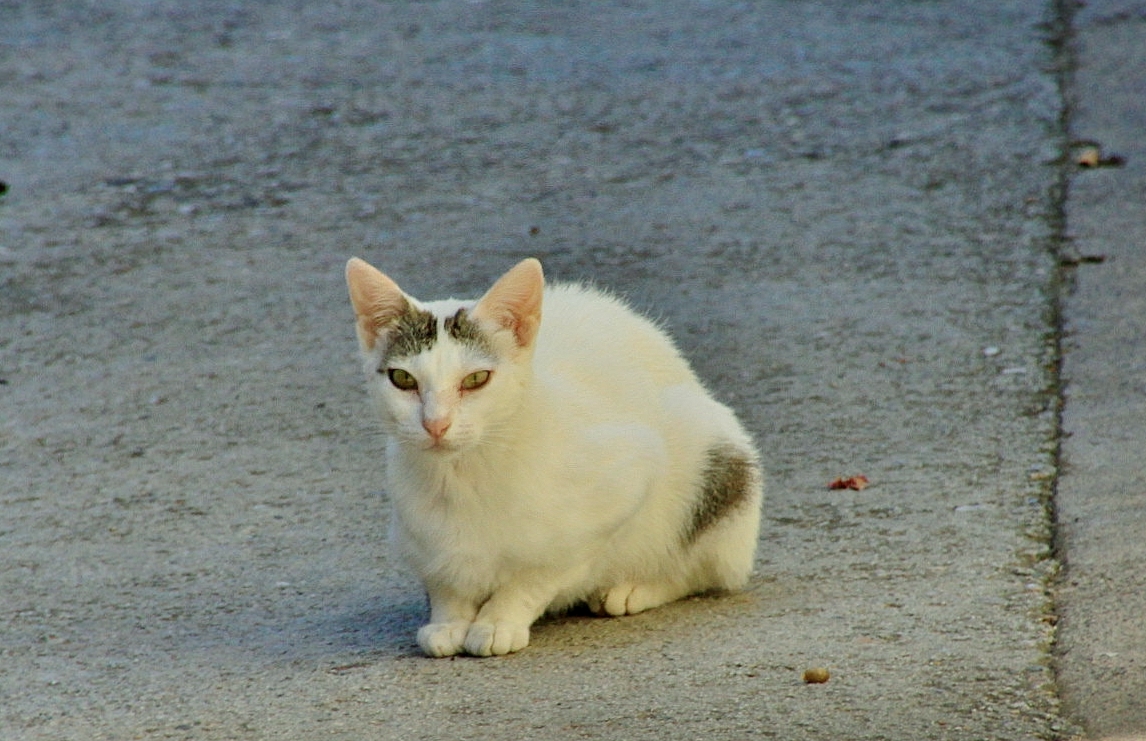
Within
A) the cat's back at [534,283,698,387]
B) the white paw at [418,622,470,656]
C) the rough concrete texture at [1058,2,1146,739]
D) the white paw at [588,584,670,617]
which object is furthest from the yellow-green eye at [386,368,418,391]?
the rough concrete texture at [1058,2,1146,739]

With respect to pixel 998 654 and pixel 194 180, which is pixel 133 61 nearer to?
pixel 194 180

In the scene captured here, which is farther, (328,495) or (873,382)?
(873,382)

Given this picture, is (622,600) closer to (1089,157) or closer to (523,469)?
(523,469)

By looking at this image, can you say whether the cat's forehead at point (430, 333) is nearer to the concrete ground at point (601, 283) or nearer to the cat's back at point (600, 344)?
the cat's back at point (600, 344)

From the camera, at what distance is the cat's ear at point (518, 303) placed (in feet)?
11.0

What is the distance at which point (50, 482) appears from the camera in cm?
475

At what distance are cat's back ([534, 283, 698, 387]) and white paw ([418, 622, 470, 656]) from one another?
0.67m

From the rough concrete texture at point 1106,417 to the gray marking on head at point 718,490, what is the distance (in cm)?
84

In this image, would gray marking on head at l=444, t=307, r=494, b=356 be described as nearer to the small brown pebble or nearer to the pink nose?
the pink nose

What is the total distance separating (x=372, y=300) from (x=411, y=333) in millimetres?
153

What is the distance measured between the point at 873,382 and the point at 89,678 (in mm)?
2939

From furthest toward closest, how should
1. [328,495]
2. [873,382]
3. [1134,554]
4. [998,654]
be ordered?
[873,382]
[328,495]
[1134,554]
[998,654]

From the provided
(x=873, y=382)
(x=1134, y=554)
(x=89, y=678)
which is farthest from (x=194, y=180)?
(x=1134, y=554)

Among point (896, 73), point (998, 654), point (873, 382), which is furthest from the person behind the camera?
point (896, 73)
